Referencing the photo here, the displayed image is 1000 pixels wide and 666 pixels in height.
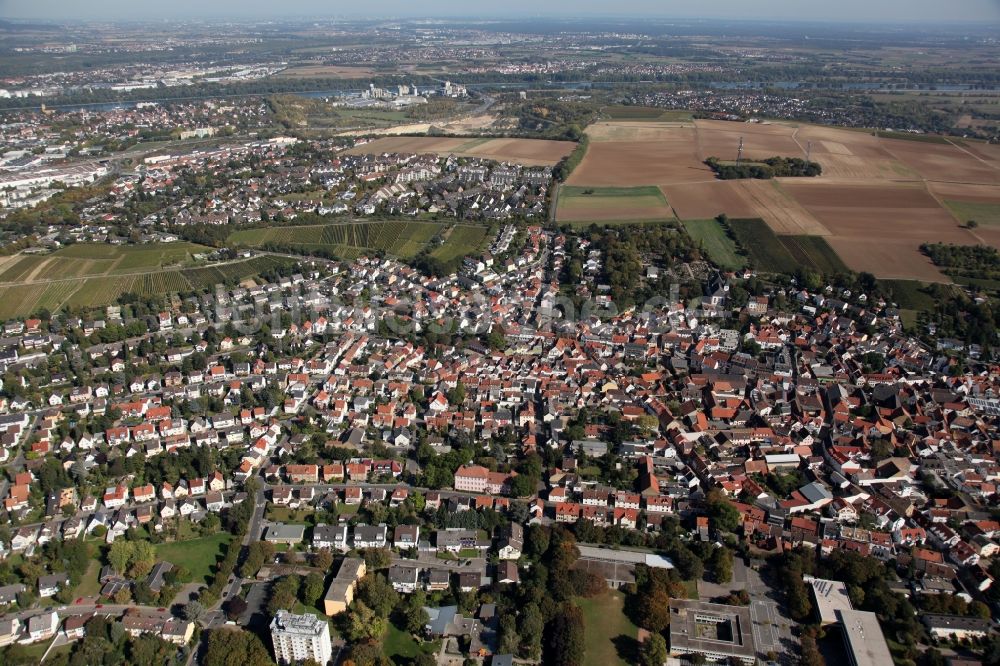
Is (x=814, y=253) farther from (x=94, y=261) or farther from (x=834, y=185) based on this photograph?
(x=94, y=261)

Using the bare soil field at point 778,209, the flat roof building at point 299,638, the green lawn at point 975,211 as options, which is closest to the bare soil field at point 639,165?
the bare soil field at point 778,209

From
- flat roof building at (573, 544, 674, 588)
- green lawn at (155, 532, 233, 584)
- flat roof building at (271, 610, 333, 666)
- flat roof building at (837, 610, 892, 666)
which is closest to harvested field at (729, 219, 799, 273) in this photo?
flat roof building at (573, 544, 674, 588)

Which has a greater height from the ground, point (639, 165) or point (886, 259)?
point (639, 165)

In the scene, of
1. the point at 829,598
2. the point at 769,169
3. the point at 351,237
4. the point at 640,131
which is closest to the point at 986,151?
the point at 769,169

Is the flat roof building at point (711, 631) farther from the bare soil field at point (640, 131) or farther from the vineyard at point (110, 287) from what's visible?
the bare soil field at point (640, 131)

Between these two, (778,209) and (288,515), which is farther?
(778,209)

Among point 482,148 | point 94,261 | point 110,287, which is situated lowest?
point 110,287

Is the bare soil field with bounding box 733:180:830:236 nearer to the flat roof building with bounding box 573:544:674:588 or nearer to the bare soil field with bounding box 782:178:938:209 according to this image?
the bare soil field with bounding box 782:178:938:209

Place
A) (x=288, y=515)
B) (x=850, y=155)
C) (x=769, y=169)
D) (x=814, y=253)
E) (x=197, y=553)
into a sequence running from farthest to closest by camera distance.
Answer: (x=850, y=155) → (x=769, y=169) → (x=814, y=253) → (x=288, y=515) → (x=197, y=553)
